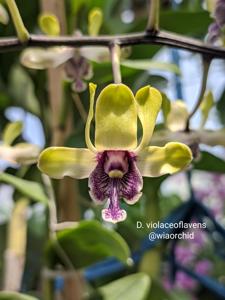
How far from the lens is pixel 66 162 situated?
42cm

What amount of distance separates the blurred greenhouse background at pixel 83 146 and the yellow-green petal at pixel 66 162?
0.08 m

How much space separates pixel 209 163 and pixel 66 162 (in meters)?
0.29

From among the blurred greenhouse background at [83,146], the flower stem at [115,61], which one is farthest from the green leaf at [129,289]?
the flower stem at [115,61]

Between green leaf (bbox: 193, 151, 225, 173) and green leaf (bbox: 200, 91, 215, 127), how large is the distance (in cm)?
8

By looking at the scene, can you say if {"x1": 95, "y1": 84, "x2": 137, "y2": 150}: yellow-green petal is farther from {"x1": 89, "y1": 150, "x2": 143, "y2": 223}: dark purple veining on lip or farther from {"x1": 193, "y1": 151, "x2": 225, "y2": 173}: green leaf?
{"x1": 193, "y1": 151, "x2": 225, "y2": 173}: green leaf

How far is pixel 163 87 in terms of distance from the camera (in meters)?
0.75

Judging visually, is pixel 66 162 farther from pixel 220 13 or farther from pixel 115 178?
pixel 220 13

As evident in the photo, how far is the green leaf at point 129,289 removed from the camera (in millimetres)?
548

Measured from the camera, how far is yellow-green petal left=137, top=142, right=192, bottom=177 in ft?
1.33

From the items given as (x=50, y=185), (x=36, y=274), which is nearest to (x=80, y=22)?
(x=50, y=185)

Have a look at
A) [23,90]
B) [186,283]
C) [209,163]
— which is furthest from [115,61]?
[186,283]

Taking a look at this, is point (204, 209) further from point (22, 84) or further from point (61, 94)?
point (22, 84)

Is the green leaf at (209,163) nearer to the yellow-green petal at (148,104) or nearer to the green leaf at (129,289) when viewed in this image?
the green leaf at (129,289)

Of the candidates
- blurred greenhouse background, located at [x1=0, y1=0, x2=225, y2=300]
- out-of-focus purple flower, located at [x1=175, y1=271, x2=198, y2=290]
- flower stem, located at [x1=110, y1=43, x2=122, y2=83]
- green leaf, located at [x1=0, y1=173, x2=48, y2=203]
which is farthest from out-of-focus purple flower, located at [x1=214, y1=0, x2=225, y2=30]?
out-of-focus purple flower, located at [x1=175, y1=271, x2=198, y2=290]
